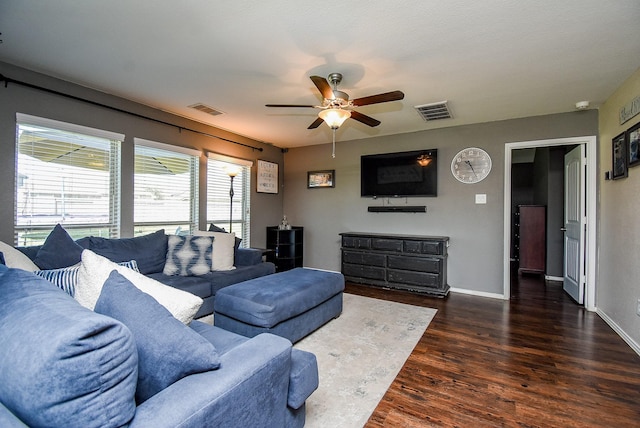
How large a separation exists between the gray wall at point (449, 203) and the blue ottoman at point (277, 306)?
2.38 metres

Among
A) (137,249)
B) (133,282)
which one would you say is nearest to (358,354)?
(133,282)

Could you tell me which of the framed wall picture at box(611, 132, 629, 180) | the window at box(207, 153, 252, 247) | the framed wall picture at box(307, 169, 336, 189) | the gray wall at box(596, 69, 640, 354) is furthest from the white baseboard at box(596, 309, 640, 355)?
the window at box(207, 153, 252, 247)

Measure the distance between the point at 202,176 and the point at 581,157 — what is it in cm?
520

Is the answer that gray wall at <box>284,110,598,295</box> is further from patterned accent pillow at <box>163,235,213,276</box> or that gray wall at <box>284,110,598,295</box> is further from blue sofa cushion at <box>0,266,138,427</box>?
blue sofa cushion at <box>0,266,138,427</box>

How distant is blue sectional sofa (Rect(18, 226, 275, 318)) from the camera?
8.35ft

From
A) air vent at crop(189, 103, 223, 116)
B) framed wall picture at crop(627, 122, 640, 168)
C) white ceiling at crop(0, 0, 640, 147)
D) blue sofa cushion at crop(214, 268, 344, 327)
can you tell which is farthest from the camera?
air vent at crop(189, 103, 223, 116)

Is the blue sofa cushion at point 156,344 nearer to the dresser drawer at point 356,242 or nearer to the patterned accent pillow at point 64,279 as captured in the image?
the patterned accent pillow at point 64,279

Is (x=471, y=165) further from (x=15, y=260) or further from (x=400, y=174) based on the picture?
(x=15, y=260)

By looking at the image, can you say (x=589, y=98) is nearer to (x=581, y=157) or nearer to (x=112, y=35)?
(x=581, y=157)

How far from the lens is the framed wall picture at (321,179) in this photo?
552 cm

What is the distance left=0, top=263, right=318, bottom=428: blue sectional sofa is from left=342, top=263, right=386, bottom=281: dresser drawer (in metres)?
3.37

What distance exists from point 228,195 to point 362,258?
2.45m

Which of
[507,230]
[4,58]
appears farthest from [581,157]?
[4,58]

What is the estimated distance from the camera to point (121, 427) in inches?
30.5
